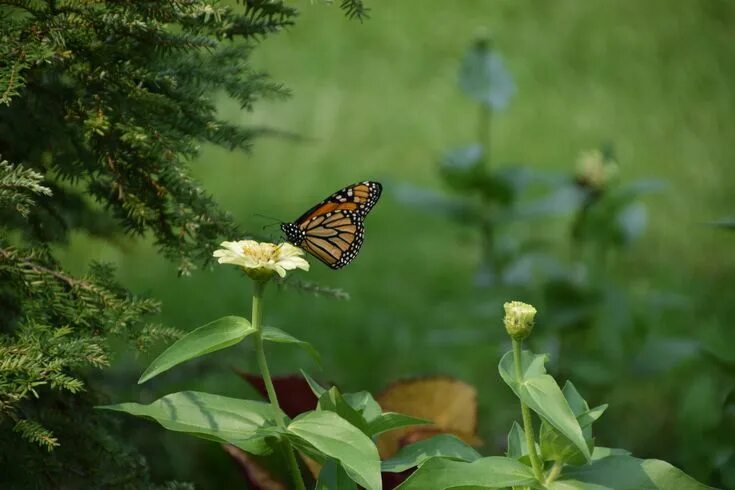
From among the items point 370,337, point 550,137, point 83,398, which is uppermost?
point 550,137

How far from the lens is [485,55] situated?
2.36 metres

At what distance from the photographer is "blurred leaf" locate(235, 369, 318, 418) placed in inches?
51.1

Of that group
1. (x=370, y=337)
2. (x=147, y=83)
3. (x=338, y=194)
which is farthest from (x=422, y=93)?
(x=147, y=83)

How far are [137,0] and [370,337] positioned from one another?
1568mm

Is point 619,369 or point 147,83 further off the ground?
point 147,83

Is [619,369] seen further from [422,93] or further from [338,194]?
[422,93]

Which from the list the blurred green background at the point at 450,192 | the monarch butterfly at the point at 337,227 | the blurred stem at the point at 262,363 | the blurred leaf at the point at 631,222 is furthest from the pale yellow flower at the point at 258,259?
the blurred leaf at the point at 631,222

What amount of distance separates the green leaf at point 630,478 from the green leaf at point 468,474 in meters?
0.05

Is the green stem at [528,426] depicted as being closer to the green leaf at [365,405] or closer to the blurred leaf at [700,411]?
the green leaf at [365,405]

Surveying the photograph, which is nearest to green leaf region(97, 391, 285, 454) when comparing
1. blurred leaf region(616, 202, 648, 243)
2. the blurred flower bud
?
the blurred flower bud

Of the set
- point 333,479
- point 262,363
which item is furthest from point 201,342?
point 333,479

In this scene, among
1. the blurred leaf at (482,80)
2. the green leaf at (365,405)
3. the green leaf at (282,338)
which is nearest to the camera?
the green leaf at (282,338)

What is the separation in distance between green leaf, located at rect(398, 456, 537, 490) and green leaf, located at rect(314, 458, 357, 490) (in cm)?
9

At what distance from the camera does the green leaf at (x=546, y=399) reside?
3.05 feet
